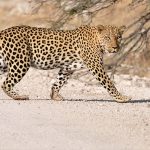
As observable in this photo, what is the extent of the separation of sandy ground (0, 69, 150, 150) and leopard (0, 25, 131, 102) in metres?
0.41

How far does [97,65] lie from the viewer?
13.3 meters

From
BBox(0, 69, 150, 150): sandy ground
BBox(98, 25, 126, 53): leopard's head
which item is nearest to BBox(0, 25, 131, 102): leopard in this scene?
BBox(98, 25, 126, 53): leopard's head

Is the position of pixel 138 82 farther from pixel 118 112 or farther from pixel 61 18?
pixel 118 112

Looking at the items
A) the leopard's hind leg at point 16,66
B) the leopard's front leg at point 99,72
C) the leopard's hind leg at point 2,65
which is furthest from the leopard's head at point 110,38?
the leopard's hind leg at point 2,65

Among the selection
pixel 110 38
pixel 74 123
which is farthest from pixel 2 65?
pixel 74 123

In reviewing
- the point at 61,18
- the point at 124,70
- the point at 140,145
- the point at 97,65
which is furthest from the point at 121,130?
the point at 124,70

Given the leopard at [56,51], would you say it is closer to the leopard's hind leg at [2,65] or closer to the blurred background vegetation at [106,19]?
the leopard's hind leg at [2,65]

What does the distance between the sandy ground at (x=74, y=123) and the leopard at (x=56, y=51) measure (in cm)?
41

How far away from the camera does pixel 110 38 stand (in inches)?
528

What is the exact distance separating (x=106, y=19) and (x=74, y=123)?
11624 millimetres

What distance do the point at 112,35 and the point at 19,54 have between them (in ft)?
5.20

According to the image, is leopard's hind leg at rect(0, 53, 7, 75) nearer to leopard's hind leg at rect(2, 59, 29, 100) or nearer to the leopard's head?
leopard's hind leg at rect(2, 59, 29, 100)

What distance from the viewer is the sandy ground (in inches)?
393

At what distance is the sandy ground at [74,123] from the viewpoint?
393 inches
